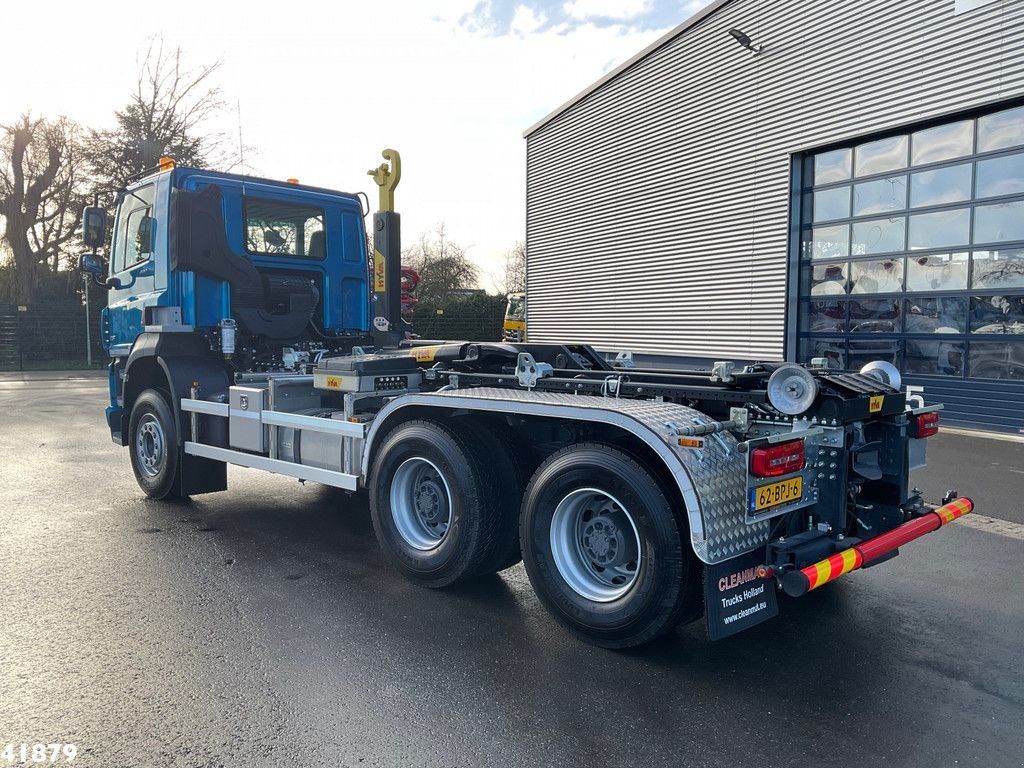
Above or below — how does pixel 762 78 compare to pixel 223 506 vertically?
above

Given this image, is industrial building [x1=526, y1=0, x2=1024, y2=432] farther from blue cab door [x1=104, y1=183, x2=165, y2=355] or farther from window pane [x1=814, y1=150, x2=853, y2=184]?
blue cab door [x1=104, y1=183, x2=165, y2=355]

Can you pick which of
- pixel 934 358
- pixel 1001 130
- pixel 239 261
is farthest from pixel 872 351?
pixel 239 261

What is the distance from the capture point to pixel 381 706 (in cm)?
355

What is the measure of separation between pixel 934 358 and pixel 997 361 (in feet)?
3.23

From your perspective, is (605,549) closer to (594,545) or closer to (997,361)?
(594,545)

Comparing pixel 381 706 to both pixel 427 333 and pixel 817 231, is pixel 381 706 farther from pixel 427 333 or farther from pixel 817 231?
pixel 427 333

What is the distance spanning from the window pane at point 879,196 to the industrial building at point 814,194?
0.03 meters

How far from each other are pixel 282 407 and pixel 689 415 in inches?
145

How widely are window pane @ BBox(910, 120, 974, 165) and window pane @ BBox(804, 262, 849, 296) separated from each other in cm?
211

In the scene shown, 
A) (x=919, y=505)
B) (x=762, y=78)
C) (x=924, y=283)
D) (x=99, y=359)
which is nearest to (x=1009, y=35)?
(x=924, y=283)

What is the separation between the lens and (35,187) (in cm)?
2912

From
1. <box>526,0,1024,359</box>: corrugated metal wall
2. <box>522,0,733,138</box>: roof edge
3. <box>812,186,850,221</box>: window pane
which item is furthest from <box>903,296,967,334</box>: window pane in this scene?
<box>522,0,733,138</box>: roof edge

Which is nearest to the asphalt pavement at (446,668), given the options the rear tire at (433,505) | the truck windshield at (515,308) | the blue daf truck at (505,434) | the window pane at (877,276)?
the rear tire at (433,505)

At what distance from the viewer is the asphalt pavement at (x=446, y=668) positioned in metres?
3.24
